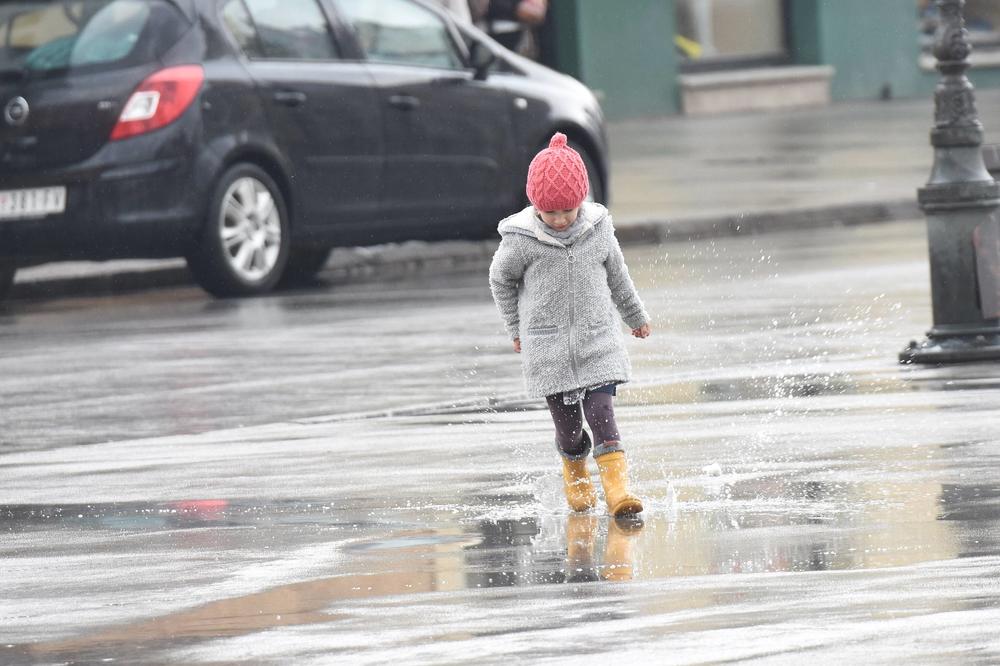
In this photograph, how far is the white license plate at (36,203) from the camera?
1409 centimetres

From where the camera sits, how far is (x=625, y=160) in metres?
23.4

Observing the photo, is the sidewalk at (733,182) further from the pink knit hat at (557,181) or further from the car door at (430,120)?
the pink knit hat at (557,181)

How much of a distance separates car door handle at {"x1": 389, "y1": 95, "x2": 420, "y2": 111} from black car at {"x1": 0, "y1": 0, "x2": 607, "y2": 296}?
1 centimetres

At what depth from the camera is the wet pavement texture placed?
513 centimetres

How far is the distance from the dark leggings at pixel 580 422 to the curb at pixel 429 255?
9029 mm

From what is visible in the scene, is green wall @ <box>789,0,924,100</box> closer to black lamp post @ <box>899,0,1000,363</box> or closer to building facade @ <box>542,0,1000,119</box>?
building facade @ <box>542,0,1000,119</box>

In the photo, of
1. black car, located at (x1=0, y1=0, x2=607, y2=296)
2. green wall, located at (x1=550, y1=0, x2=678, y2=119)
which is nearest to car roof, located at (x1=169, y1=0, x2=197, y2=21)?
black car, located at (x1=0, y1=0, x2=607, y2=296)

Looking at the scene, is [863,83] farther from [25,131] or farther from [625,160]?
[25,131]

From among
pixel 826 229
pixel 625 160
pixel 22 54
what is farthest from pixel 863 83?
pixel 22 54

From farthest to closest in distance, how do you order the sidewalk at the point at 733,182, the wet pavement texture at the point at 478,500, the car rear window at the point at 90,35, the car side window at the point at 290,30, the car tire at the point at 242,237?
the sidewalk at the point at 733,182 → the car side window at the point at 290,30 → the car tire at the point at 242,237 → the car rear window at the point at 90,35 → the wet pavement texture at the point at 478,500

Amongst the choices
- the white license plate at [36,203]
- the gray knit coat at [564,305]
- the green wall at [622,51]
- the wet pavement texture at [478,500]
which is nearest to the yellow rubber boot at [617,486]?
the wet pavement texture at [478,500]

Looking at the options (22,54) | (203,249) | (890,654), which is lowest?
(890,654)

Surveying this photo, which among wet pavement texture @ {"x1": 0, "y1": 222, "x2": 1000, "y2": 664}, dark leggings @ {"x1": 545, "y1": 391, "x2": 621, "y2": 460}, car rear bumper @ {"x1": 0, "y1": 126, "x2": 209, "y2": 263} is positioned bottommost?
wet pavement texture @ {"x1": 0, "y1": 222, "x2": 1000, "y2": 664}

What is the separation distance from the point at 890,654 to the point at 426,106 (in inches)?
440
